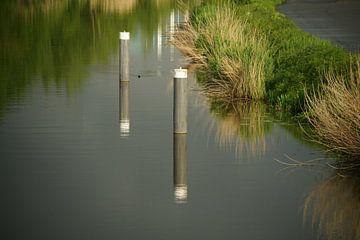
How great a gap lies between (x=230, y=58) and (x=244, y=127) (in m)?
4.32

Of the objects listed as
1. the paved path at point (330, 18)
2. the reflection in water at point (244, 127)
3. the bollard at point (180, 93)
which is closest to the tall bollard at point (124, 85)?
the reflection in water at point (244, 127)

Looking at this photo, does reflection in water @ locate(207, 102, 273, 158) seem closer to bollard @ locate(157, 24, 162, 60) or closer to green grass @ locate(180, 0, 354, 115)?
green grass @ locate(180, 0, 354, 115)

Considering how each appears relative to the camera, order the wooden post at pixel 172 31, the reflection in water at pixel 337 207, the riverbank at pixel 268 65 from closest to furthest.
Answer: the reflection in water at pixel 337 207
the riverbank at pixel 268 65
the wooden post at pixel 172 31

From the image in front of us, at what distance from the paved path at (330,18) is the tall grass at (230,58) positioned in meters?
3.87

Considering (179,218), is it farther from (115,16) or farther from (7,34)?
(115,16)

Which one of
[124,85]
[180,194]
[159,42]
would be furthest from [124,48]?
[159,42]

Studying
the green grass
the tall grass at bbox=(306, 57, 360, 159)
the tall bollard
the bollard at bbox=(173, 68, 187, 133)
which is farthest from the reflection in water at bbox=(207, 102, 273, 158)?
the tall bollard

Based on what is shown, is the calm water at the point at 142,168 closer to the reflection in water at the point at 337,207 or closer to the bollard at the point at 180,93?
the reflection in water at the point at 337,207

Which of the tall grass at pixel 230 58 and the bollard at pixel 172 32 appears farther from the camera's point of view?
the bollard at pixel 172 32

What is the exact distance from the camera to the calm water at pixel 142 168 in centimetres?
1284

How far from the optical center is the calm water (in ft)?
42.1

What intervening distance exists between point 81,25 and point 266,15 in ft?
28.0

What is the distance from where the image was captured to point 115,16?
4709 centimetres

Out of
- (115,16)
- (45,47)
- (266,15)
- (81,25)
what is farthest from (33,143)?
(115,16)
